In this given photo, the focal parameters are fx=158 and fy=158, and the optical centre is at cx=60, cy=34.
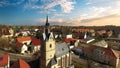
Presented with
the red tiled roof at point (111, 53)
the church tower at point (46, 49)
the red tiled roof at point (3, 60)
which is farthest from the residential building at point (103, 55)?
the red tiled roof at point (3, 60)

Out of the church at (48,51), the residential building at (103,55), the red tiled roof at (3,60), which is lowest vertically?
the residential building at (103,55)

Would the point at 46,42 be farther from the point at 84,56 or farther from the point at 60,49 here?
the point at 84,56

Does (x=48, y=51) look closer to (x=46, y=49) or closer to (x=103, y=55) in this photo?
(x=46, y=49)

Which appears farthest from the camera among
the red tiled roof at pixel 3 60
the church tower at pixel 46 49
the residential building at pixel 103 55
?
the residential building at pixel 103 55

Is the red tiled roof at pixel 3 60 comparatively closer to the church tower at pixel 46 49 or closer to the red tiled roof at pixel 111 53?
the church tower at pixel 46 49

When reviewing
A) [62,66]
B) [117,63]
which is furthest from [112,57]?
[62,66]

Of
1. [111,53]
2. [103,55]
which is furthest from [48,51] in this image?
[103,55]

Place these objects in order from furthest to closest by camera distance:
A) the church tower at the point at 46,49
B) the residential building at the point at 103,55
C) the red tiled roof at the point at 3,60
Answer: the residential building at the point at 103,55 → the red tiled roof at the point at 3,60 → the church tower at the point at 46,49

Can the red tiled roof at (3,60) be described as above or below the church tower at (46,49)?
below

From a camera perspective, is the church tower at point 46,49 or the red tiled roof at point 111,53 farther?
the red tiled roof at point 111,53

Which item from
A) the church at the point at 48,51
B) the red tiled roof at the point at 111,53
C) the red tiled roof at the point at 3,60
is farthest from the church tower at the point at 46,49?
the red tiled roof at the point at 111,53

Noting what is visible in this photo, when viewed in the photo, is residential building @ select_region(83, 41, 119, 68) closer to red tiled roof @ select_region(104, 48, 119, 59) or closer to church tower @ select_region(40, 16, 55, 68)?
red tiled roof @ select_region(104, 48, 119, 59)
